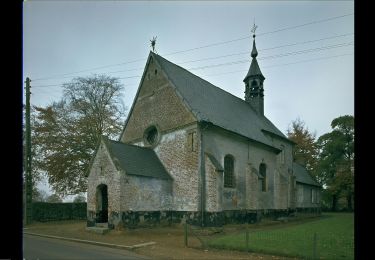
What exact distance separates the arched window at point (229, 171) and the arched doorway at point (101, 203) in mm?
8333

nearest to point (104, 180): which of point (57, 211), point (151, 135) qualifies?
point (151, 135)

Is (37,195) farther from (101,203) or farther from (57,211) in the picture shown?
(101,203)

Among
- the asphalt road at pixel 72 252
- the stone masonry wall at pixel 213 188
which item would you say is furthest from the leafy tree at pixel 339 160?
the asphalt road at pixel 72 252

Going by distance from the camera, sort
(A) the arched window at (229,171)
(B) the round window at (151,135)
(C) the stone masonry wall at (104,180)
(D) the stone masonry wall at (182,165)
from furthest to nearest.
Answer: (B) the round window at (151,135), (A) the arched window at (229,171), (D) the stone masonry wall at (182,165), (C) the stone masonry wall at (104,180)

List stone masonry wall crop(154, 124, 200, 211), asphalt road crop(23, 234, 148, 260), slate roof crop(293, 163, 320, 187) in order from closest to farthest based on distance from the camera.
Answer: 1. asphalt road crop(23, 234, 148, 260)
2. stone masonry wall crop(154, 124, 200, 211)
3. slate roof crop(293, 163, 320, 187)

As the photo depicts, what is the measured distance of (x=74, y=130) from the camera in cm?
3344

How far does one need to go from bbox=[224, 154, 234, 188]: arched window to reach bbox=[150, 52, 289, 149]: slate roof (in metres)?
2.10

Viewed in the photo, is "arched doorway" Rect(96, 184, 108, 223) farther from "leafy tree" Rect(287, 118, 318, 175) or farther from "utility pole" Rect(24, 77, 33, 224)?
"leafy tree" Rect(287, 118, 318, 175)

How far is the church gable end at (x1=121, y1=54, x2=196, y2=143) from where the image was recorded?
22886 mm

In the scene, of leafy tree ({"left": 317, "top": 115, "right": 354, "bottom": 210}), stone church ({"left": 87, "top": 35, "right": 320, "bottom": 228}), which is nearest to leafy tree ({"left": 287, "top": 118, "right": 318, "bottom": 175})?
leafy tree ({"left": 317, "top": 115, "right": 354, "bottom": 210})

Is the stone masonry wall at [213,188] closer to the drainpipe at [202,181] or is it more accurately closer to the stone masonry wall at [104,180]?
the drainpipe at [202,181]

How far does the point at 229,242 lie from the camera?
1409 centimetres

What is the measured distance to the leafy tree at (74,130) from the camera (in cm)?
3216
